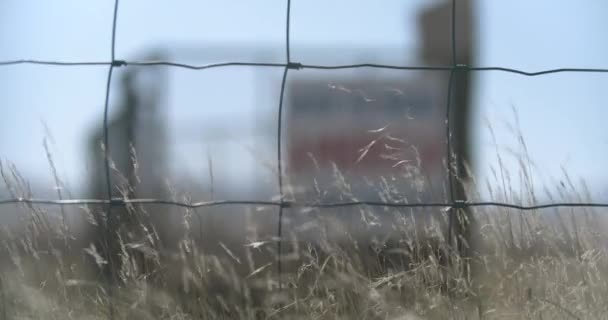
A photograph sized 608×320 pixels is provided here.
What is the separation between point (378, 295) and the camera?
129 cm

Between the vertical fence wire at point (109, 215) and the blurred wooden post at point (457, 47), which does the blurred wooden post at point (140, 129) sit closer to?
the vertical fence wire at point (109, 215)

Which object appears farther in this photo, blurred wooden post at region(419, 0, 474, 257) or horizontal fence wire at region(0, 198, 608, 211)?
blurred wooden post at region(419, 0, 474, 257)

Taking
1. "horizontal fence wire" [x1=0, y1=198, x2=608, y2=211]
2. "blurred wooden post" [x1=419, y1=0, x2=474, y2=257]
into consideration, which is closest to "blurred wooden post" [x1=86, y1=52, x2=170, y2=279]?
"horizontal fence wire" [x1=0, y1=198, x2=608, y2=211]

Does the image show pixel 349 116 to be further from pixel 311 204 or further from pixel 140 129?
pixel 311 204

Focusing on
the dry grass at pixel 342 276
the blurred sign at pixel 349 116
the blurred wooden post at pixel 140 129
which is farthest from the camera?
the blurred sign at pixel 349 116

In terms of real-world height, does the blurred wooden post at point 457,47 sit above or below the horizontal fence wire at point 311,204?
above

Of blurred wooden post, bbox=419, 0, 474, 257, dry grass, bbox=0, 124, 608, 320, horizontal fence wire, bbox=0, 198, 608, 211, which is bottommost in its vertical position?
dry grass, bbox=0, 124, 608, 320

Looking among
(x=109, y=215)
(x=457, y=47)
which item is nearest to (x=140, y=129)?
(x=457, y=47)

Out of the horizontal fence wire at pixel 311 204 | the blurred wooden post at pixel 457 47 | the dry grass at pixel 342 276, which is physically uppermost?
the blurred wooden post at pixel 457 47

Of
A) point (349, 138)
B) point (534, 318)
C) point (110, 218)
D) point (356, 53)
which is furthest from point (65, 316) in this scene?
point (356, 53)

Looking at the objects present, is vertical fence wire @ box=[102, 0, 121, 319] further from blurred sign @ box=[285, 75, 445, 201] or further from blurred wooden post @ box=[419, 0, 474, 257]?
blurred sign @ box=[285, 75, 445, 201]

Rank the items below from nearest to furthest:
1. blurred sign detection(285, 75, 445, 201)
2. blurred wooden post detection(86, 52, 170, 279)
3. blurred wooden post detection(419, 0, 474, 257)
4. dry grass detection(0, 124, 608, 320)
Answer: dry grass detection(0, 124, 608, 320) < blurred wooden post detection(86, 52, 170, 279) < blurred wooden post detection(419, 0, 474, 257) < blurred sign detection(285, 75, 445, 201)

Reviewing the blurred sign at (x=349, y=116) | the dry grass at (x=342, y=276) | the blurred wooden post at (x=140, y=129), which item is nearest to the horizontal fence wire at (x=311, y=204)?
the dry grass at (x=342, y=276)

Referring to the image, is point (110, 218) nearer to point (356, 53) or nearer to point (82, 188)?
point (82, 188)
